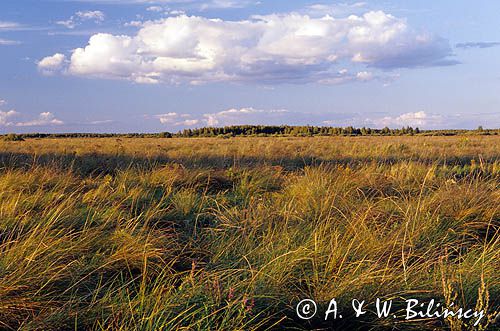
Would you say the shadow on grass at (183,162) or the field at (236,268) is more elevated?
the shadow on grass at (183,162)

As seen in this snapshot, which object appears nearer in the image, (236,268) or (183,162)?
(236,268)

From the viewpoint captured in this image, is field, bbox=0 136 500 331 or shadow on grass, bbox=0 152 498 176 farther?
shadow on grass, bbox=0 152 498 176

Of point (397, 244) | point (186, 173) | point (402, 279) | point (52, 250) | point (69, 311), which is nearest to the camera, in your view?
point (69, 311)

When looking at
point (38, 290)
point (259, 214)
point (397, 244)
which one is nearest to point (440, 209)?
point (397, 244)

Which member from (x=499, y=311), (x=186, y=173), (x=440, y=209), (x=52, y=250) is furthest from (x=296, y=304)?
(x=186, y=173)

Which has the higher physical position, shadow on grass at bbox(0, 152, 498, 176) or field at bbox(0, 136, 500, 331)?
shadow on grass at bbox(0, 152, 498, 176)

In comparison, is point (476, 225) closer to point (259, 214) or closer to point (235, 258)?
point (259, 214)

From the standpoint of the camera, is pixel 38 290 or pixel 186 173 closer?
pixel 38 290

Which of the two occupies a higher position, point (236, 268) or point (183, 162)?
point (183, 162)

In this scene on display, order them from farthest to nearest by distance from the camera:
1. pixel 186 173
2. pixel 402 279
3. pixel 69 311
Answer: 1. pixel 186 173
2. pixel 402 279
3. pixel 69 311

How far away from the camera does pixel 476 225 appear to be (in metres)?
4.82

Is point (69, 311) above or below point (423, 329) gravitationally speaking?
above

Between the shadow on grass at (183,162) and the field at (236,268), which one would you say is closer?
the field at (236,268)

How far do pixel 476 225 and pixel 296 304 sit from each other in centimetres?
280
